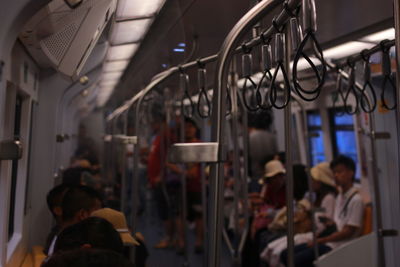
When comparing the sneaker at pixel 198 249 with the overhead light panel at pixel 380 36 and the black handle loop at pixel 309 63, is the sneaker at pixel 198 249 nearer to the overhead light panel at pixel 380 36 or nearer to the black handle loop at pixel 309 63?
the overhead light panel at pixel 380 36

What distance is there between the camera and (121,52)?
5.44 ft

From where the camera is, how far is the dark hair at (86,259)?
940 mm

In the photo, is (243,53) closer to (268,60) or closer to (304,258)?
(268,60)

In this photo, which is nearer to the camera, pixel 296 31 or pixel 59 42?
pixel 296 31

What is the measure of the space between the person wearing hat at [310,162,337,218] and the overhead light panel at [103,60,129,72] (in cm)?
250

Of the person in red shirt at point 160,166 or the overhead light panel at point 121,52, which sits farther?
the person in red shirt at point 160,166

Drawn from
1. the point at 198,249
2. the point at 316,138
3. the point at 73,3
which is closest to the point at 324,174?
the point at 316,138

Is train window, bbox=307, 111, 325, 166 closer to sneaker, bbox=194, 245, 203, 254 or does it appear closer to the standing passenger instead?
the standing passenger

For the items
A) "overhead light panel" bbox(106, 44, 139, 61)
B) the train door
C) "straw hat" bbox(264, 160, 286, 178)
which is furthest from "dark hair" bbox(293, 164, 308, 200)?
"overhead light panel" bbox(106, 44, 139, 61)

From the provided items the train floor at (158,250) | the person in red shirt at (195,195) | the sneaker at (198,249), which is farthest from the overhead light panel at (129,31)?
the person in red shirt at (195,195)

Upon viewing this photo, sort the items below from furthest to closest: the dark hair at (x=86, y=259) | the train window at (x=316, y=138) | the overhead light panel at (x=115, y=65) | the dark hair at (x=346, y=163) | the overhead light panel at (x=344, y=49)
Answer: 1. the train window at (x=316, y=138)
2. the dark hair at (x=346, y=163)
3. the overhead light panel at (x=344, y=49)
4. the overhead light panel at (x=115, y=65)
5. the dark hair at (x=86, y=259)

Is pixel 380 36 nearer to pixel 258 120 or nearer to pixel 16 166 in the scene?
pixel 258 120

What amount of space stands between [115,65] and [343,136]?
3326mm

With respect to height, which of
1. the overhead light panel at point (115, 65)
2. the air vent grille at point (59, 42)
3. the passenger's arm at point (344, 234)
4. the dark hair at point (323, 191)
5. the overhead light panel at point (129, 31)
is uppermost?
the overhead light panel at point (129, 31)
